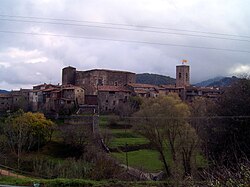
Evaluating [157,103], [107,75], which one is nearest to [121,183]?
[157,103]

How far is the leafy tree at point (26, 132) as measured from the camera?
30297 mm

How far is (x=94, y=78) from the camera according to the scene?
6328cm

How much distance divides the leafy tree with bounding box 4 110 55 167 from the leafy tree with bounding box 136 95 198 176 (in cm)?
1238

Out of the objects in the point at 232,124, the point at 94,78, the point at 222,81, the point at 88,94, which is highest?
the point at 222,81

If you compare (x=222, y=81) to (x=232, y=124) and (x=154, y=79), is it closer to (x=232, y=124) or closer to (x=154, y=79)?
(x=154, y=79)

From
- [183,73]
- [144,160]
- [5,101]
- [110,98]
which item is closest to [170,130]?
[144,160]

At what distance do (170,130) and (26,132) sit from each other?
1573 cm

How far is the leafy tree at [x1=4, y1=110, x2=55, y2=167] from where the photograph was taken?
3030 cm

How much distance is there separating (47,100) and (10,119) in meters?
21.4

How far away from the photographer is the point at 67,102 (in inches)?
2053

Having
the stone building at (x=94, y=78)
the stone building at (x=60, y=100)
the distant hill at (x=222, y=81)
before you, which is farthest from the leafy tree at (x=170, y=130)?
the stone building at (x=94, y=78)

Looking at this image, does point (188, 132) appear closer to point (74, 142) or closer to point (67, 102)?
point (74, 142)

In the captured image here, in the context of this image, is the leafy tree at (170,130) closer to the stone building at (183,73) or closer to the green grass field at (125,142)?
the green grass field at (125,142)

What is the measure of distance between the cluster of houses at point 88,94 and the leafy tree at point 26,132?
Result: 1635 cm
